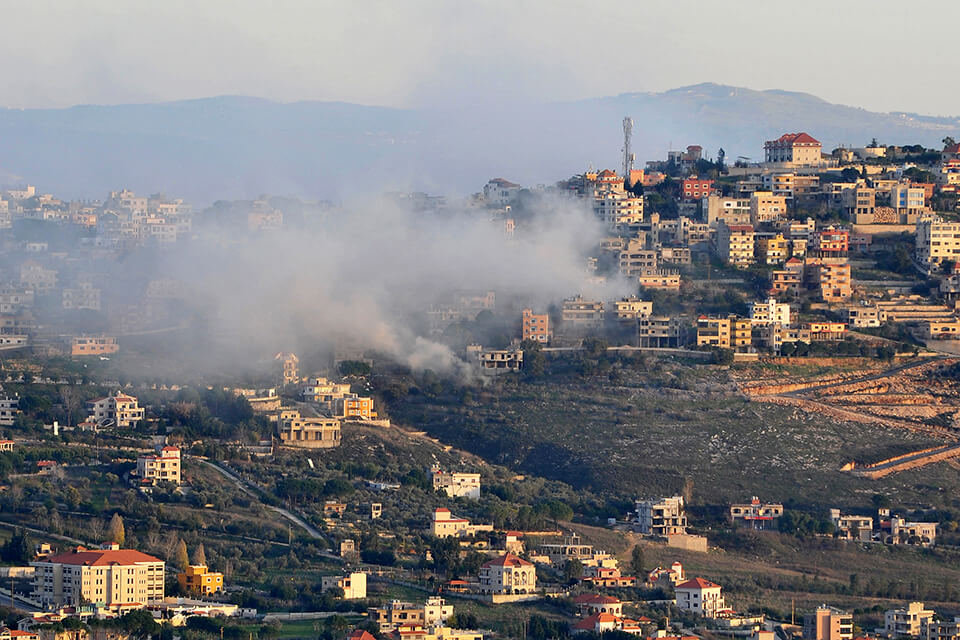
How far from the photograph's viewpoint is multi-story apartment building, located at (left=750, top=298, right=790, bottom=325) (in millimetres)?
71844

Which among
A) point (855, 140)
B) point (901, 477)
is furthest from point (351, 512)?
point (855, 140)

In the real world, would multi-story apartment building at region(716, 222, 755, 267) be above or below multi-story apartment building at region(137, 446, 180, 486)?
above

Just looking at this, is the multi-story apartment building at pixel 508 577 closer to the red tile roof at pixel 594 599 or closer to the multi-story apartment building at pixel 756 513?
the red tile roof at pixel 594 599

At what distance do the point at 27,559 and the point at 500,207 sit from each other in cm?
3529

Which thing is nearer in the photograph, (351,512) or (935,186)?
(351,512)

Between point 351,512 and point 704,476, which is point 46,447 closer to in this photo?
point 351,512

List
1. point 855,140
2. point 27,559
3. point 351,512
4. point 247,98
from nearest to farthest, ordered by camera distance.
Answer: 1. point 27,559
2. point 351,512
3. point 247,98
4. point 855,140

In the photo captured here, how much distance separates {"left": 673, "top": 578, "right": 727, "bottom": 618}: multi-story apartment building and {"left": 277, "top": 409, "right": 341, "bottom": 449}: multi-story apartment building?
14.5 meters

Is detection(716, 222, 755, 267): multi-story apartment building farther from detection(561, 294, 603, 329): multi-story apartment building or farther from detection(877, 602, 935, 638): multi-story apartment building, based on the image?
detection(877, 602, 935, 638): multi-story apartment building

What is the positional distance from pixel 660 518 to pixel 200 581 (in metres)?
11.6

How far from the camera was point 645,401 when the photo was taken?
67875 millimetres

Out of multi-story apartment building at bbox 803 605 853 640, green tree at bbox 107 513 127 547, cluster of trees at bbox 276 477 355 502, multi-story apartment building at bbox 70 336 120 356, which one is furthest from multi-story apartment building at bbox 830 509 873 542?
multi-story apartment building at bbox 70 336 120 356

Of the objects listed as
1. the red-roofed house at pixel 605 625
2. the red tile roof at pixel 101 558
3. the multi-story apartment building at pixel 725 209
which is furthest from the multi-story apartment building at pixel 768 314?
the red tile roof at pixel 101 558

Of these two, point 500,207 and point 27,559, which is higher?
point 500,207
